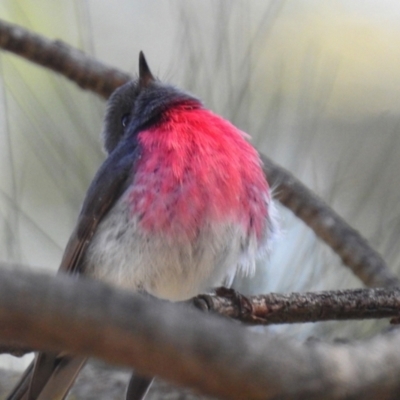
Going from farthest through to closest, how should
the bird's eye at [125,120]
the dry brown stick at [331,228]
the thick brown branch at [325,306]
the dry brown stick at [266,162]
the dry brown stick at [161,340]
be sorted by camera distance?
1. the bird's eye at [125,120]
2. the dry brown stick at [266,162]
3. the dry brown stick at [331,228]
4. the thick brown branch at [325,306]
5. the dry brown stick at [161,340]

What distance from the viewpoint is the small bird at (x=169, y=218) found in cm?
240

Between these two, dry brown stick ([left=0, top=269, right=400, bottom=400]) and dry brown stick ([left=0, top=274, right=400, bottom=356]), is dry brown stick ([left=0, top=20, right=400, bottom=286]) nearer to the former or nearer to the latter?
dry brown stick ([left=0, top=274, right=400, bottom=356])

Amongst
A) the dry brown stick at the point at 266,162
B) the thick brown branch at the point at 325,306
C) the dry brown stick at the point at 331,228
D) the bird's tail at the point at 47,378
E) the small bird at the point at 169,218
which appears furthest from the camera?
the dry brown stick at the point at 266,162

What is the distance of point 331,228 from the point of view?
2.93 m

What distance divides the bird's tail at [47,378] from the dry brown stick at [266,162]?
A: 1.14 meters

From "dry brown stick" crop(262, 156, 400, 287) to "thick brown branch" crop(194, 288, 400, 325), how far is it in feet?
2.22

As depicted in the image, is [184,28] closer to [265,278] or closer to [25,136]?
[25,136]

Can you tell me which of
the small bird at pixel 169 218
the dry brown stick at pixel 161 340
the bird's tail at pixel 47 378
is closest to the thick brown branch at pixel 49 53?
the small bird at pixel 169 218

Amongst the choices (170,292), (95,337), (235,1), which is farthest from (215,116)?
(95,337)

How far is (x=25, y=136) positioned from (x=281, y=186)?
4.08ft

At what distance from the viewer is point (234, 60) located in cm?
329

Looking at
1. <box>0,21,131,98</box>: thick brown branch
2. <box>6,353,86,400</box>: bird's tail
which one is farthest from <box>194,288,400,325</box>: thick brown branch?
<box>0,21,131,98</box>: thick brown branch

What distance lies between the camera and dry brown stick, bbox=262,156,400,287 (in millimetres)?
2775

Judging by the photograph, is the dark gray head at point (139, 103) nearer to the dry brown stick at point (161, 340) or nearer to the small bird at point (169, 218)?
the small bird at point (169, 218)
